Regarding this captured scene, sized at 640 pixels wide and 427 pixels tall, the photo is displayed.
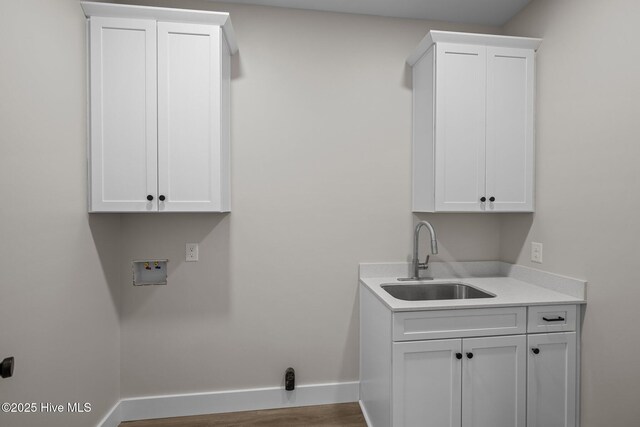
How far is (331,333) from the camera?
7.07ft

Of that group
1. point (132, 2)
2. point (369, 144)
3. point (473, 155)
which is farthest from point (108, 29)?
point (473, 155)

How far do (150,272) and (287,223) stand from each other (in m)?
A: 0.94

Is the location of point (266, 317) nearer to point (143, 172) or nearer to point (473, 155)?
point (143, 172)

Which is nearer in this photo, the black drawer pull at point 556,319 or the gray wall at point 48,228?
the gray wall at point 48,228

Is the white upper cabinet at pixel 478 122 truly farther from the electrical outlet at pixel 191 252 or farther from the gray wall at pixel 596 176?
the electrical outlet at pixel 191 252

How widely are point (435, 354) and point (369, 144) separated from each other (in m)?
1.35

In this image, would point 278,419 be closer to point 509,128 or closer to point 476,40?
point 509,128

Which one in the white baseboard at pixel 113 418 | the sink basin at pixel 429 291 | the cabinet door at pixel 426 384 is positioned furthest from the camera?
the sink basin at pixel 429 291

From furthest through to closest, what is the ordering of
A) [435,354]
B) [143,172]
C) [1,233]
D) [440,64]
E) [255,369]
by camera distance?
[255,369]
[440,64]
[143,172]
[435,354]
[1,233]

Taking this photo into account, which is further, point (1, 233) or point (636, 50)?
point (636, 50)

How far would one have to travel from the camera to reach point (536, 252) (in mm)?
1967

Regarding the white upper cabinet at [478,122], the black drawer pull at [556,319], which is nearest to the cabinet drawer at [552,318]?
the black drawer pull at [556,319]

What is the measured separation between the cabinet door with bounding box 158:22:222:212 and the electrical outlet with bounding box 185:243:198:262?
414mm

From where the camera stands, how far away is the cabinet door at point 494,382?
1574 mm
